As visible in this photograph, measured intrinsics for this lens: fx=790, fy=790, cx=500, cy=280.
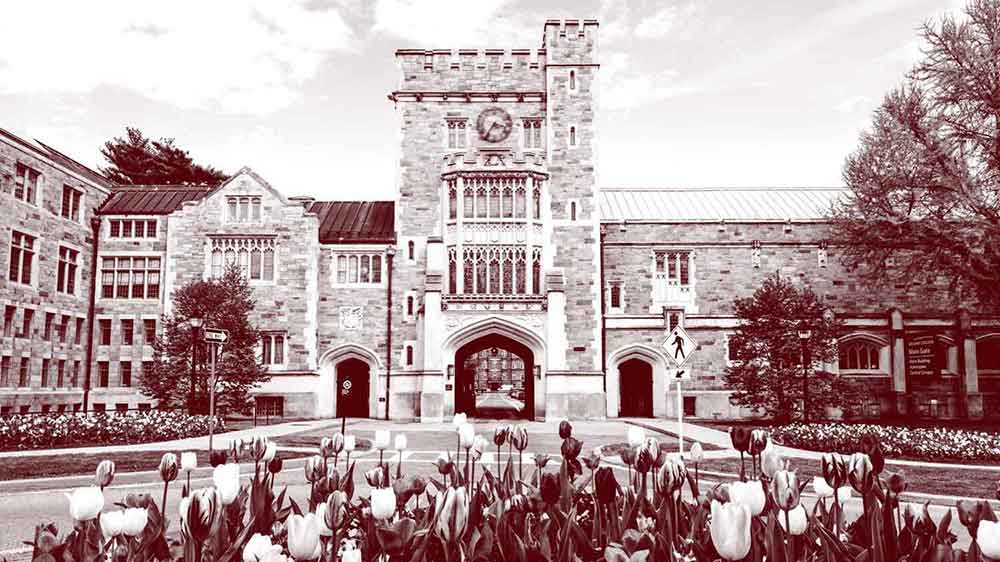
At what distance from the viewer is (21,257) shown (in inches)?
1164

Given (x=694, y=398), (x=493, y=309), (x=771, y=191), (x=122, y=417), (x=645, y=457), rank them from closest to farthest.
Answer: (x=645, y=457) < (x=122, y=417) < (x=493, y=309) < (x=694, y=398) < (x=771, y=191)

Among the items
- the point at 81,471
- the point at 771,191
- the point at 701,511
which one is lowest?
the point at 81,471

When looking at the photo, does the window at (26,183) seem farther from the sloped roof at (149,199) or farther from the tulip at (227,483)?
the tulip at (227,483)

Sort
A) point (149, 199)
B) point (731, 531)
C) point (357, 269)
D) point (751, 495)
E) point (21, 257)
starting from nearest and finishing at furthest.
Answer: point (731, 531) → point (751, 495) → point (21, 257) → point (357, 269) → point (149, 199)

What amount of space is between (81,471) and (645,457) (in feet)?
42.3

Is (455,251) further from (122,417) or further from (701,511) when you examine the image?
(701,511)

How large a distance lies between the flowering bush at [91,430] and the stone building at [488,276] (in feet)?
36.2

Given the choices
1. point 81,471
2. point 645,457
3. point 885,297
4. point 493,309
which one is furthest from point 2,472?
point 885,297

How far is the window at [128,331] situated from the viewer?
34375 mm

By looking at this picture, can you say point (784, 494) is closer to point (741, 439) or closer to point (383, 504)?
point (383, 504)

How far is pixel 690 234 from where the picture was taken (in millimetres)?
36500

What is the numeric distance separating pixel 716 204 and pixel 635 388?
1090cm

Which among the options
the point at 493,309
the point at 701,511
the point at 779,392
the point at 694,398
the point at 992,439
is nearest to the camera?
the point at 701,511

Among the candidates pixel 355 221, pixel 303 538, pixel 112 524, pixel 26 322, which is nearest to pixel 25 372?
pixel 26 322
